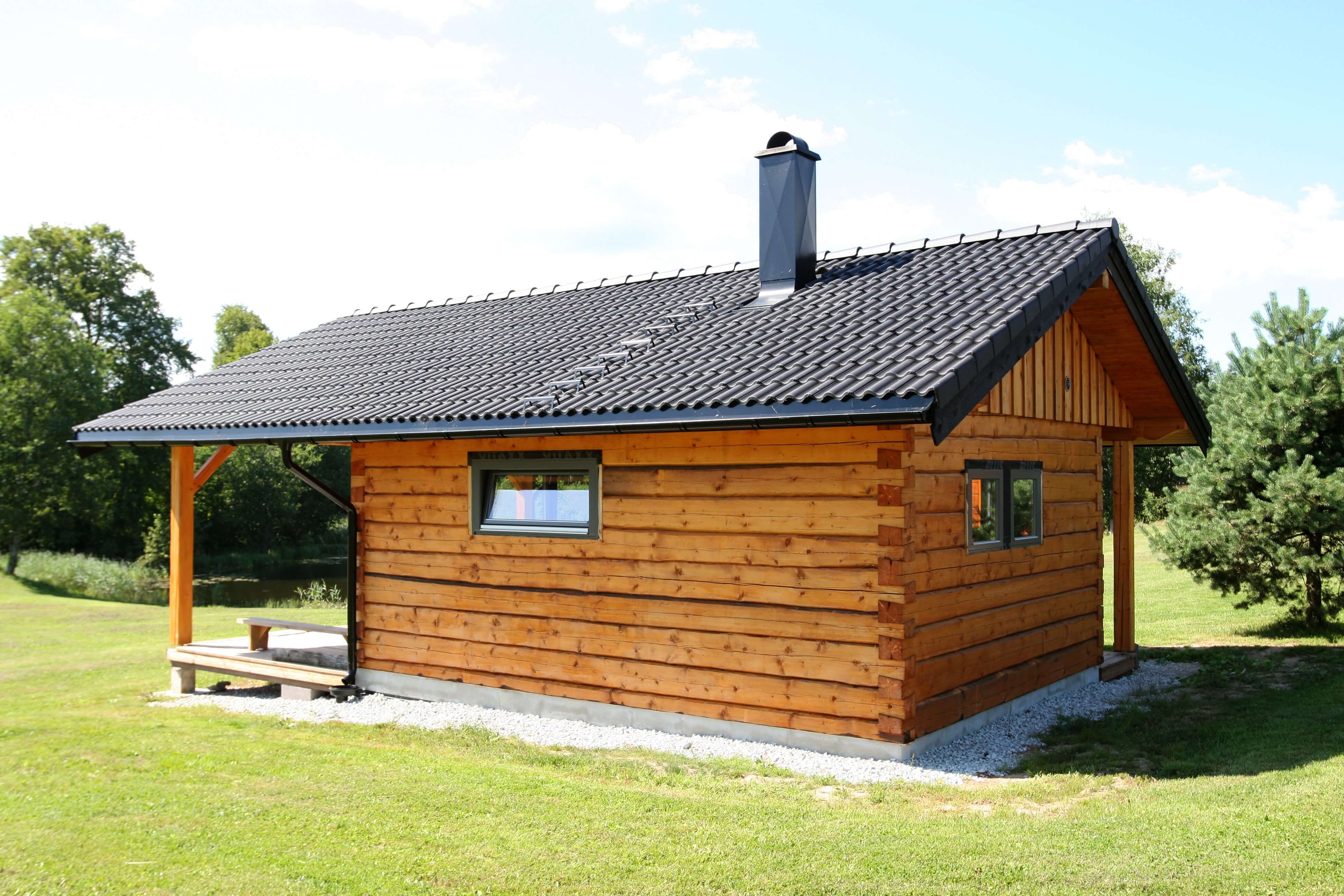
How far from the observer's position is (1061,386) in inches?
379

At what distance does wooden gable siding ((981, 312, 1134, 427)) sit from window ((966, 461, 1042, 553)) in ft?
1.61

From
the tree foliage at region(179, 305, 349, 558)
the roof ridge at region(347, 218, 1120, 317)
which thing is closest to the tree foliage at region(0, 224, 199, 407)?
the tree foliage at region(179, 305, 349, 558)

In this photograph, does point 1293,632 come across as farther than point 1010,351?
Yes

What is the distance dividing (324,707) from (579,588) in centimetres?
310

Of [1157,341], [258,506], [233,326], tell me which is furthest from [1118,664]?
[233,326]

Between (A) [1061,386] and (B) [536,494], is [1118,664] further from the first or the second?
(B) [536,494]

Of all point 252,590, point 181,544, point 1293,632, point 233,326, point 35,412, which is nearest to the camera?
point 181,544

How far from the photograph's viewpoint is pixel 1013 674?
883cm

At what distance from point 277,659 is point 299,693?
53.1 inches

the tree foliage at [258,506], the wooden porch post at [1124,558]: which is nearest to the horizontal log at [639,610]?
the wooden porch post at [1124,558]

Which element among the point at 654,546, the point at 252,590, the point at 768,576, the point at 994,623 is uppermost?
the point at 654,546

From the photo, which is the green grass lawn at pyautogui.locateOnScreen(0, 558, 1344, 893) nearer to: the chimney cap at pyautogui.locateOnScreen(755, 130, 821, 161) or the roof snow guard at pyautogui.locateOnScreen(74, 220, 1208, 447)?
the roof snow guard at pyautogui.locateOnScreen(74, 220, 1208, 447)

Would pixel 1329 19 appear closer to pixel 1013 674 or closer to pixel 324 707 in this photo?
pixel 1013 674

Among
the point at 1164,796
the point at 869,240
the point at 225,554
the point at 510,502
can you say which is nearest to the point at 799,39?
the point at 869,240
